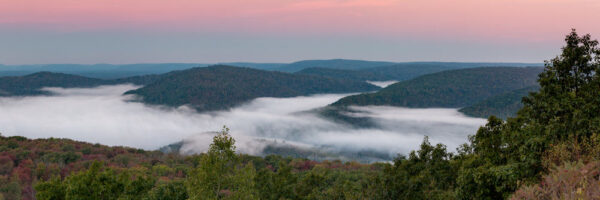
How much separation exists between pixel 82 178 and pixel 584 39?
1631 inches

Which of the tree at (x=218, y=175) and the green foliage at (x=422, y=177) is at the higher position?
the tree at (x=218, y=175)

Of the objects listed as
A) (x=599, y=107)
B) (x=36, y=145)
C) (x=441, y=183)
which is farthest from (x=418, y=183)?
(x=36, y=145)

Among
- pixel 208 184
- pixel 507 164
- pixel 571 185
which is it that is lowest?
pixel 208 184

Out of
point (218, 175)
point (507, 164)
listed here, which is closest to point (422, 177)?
point (507, 164)

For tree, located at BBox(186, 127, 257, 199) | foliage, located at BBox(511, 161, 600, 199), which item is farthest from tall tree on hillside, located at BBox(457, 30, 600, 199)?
tree, located at BBox(186, 127, 257, 199)

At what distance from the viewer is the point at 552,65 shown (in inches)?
972

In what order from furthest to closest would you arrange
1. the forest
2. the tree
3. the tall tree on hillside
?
1. the tree
2. the tall tree on hillside
3. the forest

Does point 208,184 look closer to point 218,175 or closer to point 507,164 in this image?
point 218,175

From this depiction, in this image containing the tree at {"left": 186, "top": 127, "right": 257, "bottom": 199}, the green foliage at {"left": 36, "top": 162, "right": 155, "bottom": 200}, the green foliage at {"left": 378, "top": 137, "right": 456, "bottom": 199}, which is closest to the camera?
the tree at {"left": 186, "top": 127, "right": 257, "bottom": 199}

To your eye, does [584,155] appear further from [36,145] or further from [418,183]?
[36,145]

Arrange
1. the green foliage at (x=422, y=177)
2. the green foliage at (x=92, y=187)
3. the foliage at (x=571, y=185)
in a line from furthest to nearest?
the green foliage at (x=422, y=177)
the green foliage at (x=92, y=187)
the foliage at (x=571, y=185)

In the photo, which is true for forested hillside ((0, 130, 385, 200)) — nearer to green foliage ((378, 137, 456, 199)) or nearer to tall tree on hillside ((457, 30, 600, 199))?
green foliage ((378, 137, 456, 199))

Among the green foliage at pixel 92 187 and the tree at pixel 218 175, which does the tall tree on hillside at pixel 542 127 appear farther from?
the green foliage at pixel 92 187

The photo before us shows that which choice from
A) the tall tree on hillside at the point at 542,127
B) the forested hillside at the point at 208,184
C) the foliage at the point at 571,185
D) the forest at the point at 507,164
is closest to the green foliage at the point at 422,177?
the forest at the point at 507,164
